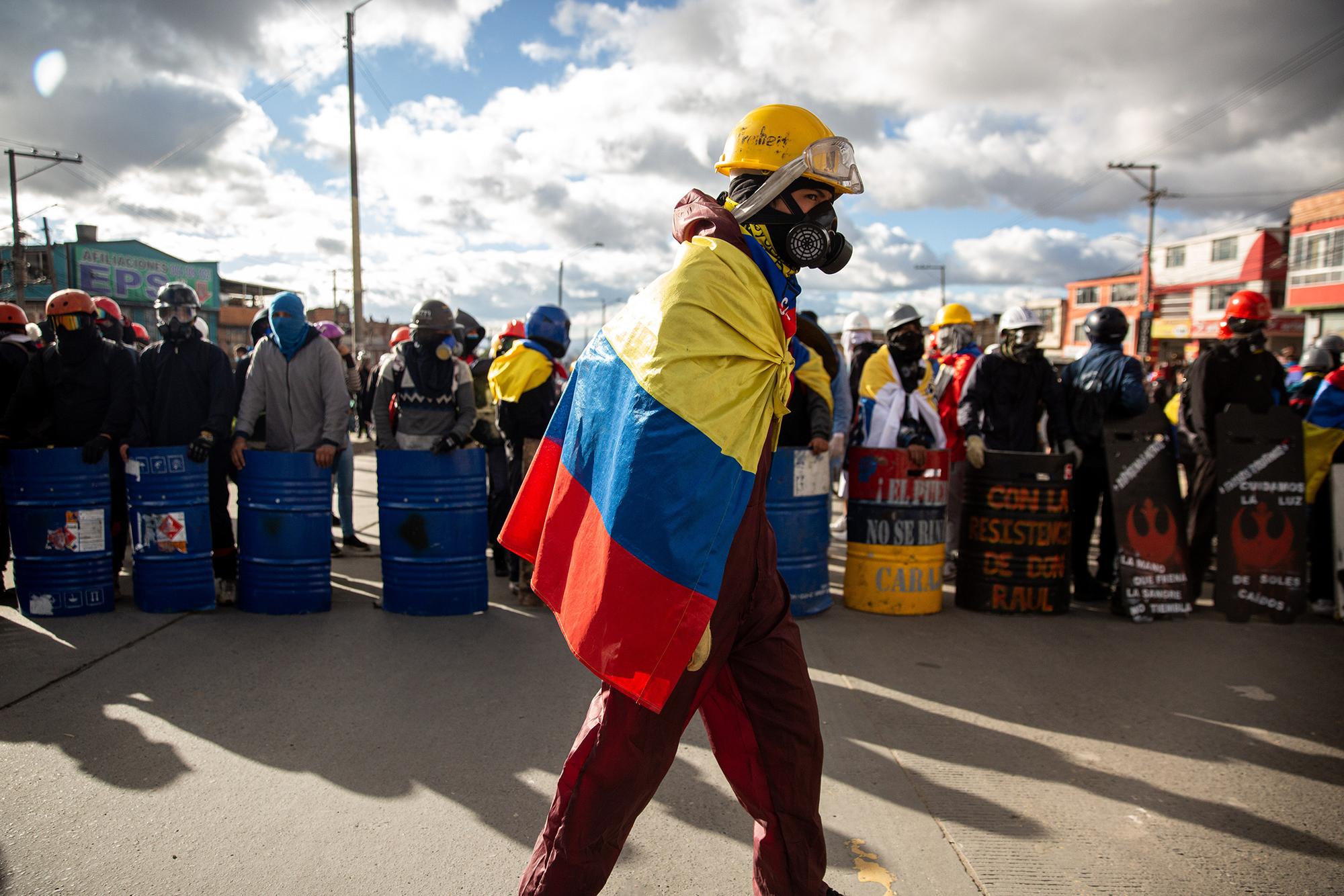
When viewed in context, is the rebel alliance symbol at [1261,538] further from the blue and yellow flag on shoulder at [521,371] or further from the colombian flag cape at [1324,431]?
the blue and yellow flag on shoulder at [521,371]

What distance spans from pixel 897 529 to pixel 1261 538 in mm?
2684

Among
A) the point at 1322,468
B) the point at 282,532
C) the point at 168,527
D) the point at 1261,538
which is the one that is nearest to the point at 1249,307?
the point at 1322,468

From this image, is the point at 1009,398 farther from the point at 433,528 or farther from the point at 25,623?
the point at 25,623

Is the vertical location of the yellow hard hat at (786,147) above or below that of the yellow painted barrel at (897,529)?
above

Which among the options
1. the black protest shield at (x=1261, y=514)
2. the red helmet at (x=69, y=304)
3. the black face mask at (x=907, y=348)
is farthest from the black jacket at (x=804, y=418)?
the red helmet at (x=69, y=304)

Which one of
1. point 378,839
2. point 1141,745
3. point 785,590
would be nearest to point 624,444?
point 785,590

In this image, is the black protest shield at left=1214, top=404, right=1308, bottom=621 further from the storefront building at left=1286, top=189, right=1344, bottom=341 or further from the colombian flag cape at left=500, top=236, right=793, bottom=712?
the storefront building at left=1286, top=189, right=1344, bottom=341

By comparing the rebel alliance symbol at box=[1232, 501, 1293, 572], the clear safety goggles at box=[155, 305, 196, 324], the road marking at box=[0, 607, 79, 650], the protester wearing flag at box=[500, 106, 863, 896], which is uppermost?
the clear safety goggles at box=[155, 305, 196, 324]

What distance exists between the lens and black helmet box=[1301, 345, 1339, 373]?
8.38m

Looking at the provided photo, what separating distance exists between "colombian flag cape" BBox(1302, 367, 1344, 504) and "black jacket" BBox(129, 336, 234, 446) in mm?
7833

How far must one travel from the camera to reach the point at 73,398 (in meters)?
5.65

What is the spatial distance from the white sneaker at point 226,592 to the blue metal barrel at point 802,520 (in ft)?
12.2

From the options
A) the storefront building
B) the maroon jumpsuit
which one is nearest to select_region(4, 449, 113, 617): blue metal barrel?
the maroon jumpsuit

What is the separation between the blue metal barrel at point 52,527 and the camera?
521 centimetres
